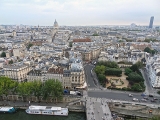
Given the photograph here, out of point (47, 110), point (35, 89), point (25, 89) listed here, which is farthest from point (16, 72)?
point (47, 110)

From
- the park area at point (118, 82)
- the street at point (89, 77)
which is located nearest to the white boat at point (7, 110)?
the street at point (89, 77)

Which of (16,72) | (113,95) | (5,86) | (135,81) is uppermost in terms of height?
(16,72)

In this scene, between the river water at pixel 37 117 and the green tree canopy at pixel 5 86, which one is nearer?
the river water at pixel 37 117

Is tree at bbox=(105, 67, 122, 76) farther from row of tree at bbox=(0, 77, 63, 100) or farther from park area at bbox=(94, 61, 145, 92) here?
row of tree at bbox=(0, 77, 63, 100)

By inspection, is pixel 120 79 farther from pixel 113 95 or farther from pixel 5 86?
pixel 5 86

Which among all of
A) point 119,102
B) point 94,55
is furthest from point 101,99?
point 94,55

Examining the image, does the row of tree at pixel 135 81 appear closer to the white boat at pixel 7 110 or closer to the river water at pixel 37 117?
the river water at pixel 37 117

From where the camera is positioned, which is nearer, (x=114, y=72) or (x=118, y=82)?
(x=118, y=82)

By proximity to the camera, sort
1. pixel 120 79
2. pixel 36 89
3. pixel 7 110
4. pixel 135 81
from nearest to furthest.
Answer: pixel 7 110 < pixel 36 89 < pixel 135 81 < pixel 120 79
